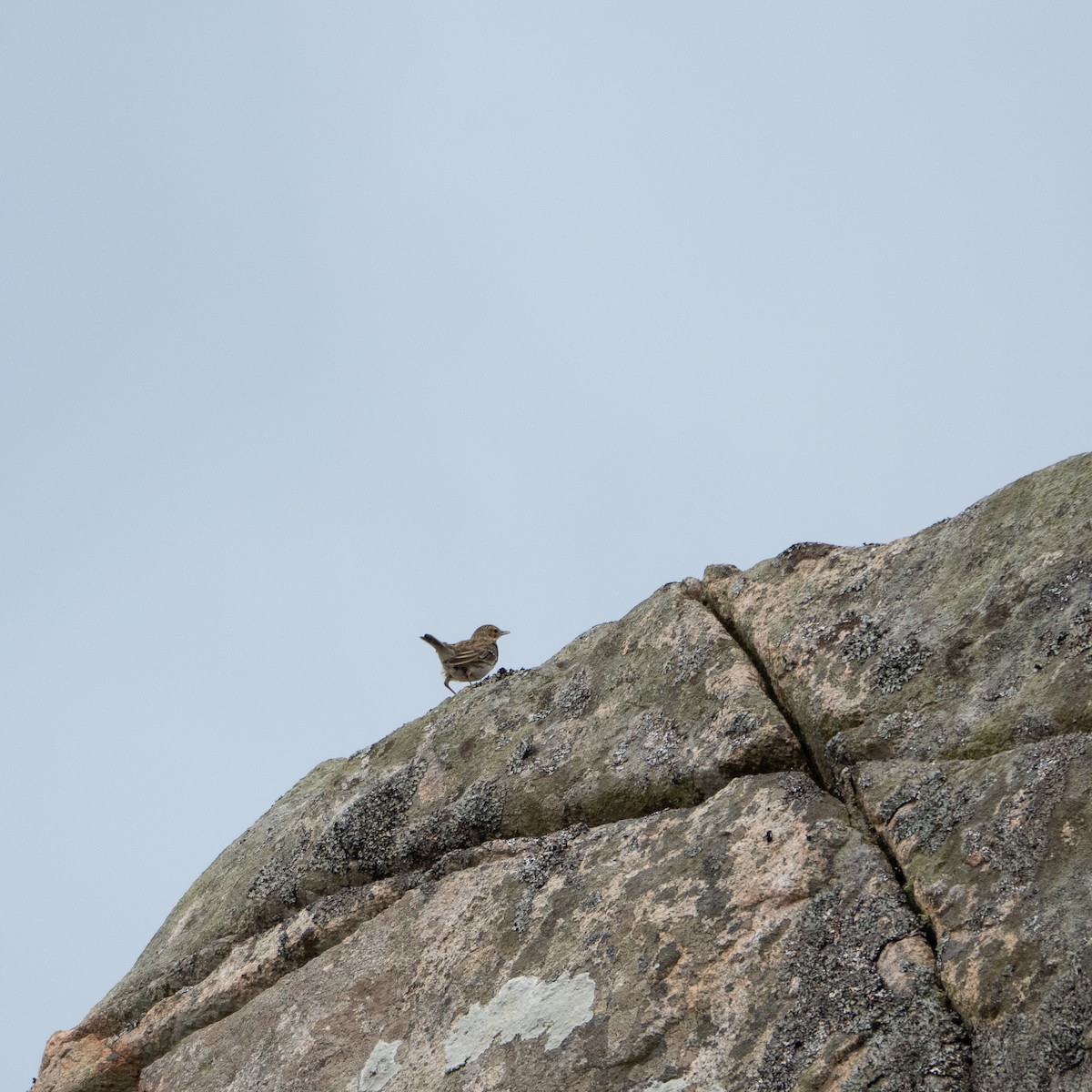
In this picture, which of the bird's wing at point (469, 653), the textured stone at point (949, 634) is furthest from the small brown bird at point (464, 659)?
the textured stone at point (949, 634)

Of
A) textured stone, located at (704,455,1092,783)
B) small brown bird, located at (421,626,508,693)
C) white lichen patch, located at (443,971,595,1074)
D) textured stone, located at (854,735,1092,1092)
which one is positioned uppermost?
small brown bird, located at (421,626,508,693)

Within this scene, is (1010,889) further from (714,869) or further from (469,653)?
(469,653)

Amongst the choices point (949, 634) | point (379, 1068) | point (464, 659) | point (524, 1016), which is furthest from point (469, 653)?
point (949, 634)

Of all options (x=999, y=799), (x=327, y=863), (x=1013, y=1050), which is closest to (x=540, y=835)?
(x=327, y=863)

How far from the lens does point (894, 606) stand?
243 inches

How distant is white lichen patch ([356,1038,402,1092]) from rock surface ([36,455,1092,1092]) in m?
0.02

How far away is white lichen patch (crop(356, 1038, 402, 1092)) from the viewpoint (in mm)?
5832

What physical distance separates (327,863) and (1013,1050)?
4559mm

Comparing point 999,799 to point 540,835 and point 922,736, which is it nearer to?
point 922,736

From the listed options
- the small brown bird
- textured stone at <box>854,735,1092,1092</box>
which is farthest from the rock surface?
the small brown bird

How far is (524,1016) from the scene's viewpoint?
18.1 ft

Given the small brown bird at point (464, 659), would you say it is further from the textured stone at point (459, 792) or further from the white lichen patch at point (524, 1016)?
the white lichen patch at point (524, 1016)

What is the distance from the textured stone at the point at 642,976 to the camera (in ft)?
14.9

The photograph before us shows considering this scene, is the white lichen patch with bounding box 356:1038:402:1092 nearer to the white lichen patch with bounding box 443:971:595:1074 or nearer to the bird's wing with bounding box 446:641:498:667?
the white lichen patch with bounding box 443:971:595:1074
